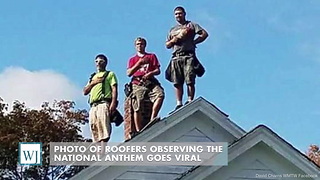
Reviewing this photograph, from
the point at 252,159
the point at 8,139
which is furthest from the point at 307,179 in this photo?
the point at 8,139

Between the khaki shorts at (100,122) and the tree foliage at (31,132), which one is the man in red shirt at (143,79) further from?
the tree foliage at (31,132)

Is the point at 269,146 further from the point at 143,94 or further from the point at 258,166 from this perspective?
the point at 143,94

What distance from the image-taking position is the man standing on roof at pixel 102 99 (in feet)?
35.1

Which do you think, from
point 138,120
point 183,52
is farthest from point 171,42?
point 138,120

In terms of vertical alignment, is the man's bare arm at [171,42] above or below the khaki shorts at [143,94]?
above

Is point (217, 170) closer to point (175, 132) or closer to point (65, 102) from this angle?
point (175, 132)

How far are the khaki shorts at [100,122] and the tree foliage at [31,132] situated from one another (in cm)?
1705

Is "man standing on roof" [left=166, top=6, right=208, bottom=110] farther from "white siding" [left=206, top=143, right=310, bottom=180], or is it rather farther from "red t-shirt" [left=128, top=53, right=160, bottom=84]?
"white siding" [left=206, top=143, right=310, bottom=180]

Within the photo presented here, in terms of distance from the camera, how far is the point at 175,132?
34.9 ft

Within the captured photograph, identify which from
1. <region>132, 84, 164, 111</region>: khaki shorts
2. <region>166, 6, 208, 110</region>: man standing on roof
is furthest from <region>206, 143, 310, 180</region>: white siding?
<region>132, 84, 164, 111</region>: khaki shorts

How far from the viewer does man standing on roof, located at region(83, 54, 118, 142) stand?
10709 millimetres

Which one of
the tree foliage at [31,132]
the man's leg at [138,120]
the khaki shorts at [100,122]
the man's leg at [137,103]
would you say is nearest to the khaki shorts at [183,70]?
the man's leg at [137,103]

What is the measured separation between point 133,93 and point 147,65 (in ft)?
1.69

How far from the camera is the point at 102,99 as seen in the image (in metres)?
10.8
